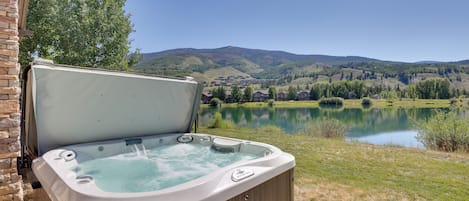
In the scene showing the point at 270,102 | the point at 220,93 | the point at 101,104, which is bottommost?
the point at 270,102

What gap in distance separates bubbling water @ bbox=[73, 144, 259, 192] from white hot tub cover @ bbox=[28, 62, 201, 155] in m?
0.33

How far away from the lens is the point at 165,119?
3.33 m

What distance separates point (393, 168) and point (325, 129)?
3.39 m

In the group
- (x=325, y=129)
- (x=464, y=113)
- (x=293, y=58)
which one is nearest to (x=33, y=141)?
(x=325, y=129)

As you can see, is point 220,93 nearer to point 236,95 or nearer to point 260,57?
point 236,95

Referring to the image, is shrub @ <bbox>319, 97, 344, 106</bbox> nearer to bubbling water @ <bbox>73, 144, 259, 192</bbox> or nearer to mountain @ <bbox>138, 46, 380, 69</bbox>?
bubbling water @ <bbox>73, 144, 259, 192</bbox>

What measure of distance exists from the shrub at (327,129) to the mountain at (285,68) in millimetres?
5479

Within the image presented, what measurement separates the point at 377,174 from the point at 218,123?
5.70 metres

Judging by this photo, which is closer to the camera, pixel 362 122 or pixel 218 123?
pixel 218 123

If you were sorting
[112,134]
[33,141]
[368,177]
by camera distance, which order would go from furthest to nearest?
1. [368,177]
2. [112,134]
3. [33,141]

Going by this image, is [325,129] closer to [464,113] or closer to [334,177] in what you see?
[464,113]

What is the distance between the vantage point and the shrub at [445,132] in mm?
4893

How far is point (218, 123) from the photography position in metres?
8.51

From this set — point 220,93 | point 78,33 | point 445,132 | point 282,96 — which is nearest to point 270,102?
point 282,96
